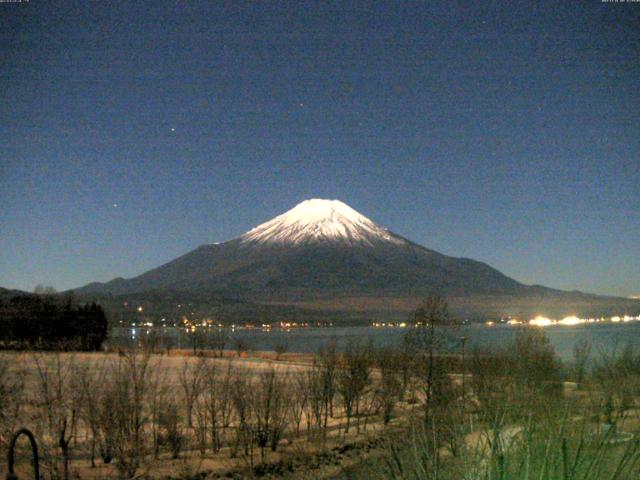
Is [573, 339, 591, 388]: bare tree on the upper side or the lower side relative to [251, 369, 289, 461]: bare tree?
upper

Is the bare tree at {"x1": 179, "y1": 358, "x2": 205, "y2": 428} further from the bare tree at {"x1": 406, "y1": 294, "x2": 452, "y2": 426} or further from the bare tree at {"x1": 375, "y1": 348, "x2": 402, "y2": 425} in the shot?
the bare tree at {"x1": 406, "y1": 294, "x2": 452, "y2": 426}

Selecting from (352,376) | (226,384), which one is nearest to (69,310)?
(352,376)

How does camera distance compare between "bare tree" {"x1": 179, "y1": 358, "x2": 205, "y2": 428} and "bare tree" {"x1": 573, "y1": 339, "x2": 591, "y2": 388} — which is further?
"bare tree" {"x1": 179, "y1": 358, "x2": 205, "y2": 428}

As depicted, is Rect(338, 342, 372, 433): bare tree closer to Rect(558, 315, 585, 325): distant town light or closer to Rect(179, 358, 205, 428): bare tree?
Rect(179, 358, 205, 428): bare tree

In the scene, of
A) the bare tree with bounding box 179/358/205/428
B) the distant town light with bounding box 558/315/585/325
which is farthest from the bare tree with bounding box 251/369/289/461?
the distant town light with bounding box 558/315/585/325

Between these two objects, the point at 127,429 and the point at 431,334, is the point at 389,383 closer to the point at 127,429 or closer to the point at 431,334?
the point at 431,334

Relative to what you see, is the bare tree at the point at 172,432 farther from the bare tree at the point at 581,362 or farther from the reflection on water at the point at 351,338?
the bare tree at the point at 581,362

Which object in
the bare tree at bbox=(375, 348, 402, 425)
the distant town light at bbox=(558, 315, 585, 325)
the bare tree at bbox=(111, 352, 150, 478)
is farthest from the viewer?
the distant town light at bbox=(558, 315, 585, 325)

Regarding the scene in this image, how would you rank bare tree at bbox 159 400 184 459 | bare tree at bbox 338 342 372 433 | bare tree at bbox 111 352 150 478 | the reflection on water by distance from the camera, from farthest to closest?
the reflection on water, bare tree at bbox 338 342 372 433, bare tree at bbox 159 400 184 459, bare tree at bbox 111 352 150 478

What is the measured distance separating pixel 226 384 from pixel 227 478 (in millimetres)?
3045

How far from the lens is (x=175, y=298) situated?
156000mm

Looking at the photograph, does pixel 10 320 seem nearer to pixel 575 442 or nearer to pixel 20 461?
pixel 20 461

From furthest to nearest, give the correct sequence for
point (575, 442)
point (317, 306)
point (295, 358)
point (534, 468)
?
1. point (317, 306)
2. point (295, 358)
3. point (575, 442)
4. point (534, 468)

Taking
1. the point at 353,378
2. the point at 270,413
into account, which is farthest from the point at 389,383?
the point at 270,413
